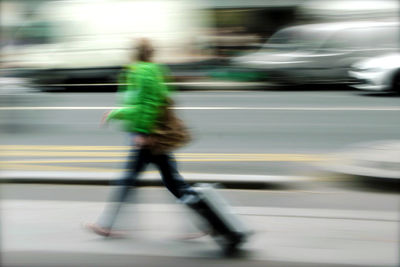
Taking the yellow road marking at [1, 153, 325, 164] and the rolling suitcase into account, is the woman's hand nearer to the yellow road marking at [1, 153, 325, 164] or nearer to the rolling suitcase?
the rolling suitcase

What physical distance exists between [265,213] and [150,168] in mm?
1887

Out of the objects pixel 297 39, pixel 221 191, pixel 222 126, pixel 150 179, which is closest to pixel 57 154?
pixel 150 179

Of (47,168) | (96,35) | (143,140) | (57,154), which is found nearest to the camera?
(143,140)

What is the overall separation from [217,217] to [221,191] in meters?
1.77

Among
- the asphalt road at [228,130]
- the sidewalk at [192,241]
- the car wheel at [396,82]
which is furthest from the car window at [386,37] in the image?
the sidewalk at [192,241]

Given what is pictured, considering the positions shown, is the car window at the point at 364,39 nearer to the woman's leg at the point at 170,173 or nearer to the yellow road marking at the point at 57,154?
the yellow road marking at the point at 57,154

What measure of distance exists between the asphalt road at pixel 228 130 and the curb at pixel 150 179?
634mm

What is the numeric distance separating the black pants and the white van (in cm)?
1262

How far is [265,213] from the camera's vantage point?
5172 millimetres

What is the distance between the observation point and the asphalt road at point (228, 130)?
7.36m

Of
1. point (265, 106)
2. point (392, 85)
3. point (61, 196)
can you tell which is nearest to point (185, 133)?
point (61, 196)

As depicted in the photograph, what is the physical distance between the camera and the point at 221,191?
5930mm

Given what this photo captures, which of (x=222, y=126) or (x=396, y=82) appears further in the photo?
(x=396, y=82)

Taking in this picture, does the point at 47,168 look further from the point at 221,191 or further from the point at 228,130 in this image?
the point at 228,130
